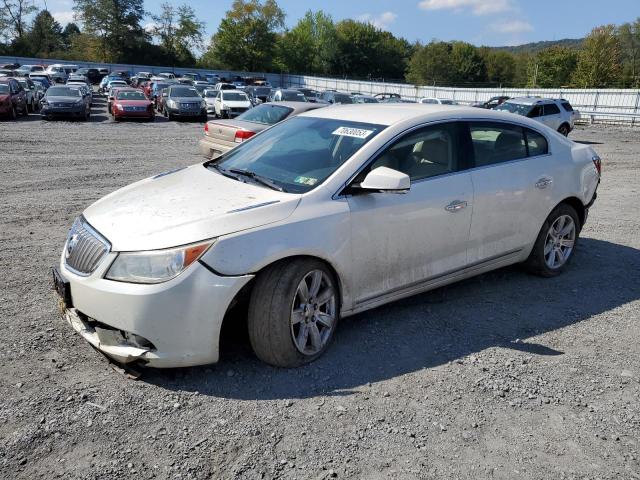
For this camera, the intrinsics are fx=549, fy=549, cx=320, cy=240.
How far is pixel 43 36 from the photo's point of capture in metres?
81.3

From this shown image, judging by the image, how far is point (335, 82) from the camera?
6044cm

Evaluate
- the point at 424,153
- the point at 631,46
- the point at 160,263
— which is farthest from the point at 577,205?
the point at 631,46

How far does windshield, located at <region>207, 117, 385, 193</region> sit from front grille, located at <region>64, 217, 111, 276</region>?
114 centimetres

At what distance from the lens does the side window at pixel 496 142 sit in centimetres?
458

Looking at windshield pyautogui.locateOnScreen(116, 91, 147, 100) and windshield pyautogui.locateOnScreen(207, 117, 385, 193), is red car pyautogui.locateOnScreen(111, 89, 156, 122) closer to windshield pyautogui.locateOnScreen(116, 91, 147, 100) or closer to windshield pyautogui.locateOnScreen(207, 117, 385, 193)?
windshield pyautogui.locateOnScreen(116, 91, 147, 100)

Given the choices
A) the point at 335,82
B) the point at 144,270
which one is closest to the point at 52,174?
the point at 144,270


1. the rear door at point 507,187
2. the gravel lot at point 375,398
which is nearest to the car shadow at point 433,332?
the gravel lot at point 375,398

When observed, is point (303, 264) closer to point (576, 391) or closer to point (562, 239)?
point (576, 391)

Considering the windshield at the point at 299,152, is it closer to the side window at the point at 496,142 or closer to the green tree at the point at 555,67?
the side window at the point at 496,142

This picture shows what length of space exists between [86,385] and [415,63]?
89.6m

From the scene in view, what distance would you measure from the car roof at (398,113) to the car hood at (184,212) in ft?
3.55

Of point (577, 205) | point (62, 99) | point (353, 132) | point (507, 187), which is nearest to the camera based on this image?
point (353, 132)

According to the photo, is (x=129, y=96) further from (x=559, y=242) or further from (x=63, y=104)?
(x=559, y=242)

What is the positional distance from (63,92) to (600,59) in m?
64.6
